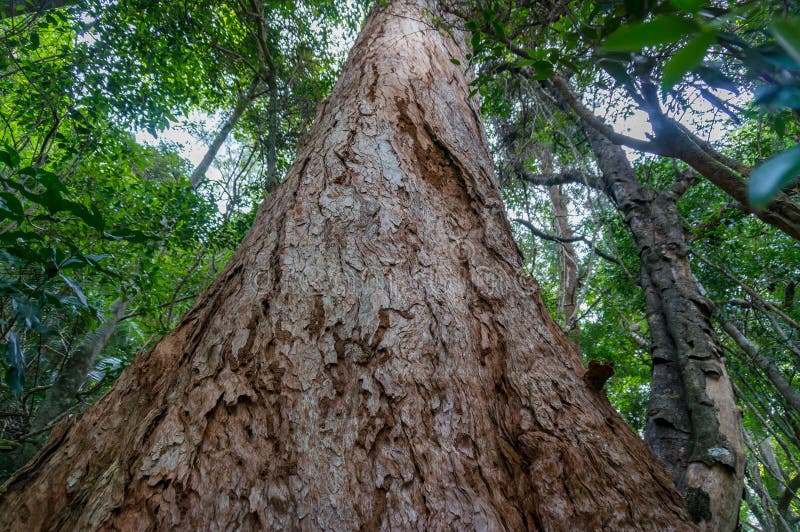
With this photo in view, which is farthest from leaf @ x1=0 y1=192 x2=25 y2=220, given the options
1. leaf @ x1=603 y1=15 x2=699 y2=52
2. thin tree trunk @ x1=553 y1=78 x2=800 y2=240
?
thin tree trunk @ x1=553 y1=78 x2=800 y2=240

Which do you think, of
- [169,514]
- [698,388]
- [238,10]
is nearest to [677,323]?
[698,388]

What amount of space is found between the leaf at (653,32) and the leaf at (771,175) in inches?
4.2

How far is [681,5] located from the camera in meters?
0.31

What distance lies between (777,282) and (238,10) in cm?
648

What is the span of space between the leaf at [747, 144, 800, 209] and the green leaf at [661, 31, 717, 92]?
3.1 inches

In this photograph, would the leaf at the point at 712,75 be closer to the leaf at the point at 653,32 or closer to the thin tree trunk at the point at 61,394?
the leaf at the point at 653,32

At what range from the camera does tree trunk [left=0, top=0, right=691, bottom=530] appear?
669mm

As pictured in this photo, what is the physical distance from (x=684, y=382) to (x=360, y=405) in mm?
1271

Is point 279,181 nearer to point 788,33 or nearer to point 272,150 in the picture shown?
point 272,150

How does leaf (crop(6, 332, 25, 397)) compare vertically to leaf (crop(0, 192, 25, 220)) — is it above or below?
below

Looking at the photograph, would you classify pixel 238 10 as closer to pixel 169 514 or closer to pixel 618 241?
pixel 618 241

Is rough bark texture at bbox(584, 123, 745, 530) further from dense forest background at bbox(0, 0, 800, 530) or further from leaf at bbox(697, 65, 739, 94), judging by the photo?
leaf at bbox(697, 65, 739, 94)

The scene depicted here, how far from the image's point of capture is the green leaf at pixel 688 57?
0.26m

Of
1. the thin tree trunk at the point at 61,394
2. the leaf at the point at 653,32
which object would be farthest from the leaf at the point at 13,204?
the leaf at the point at 653,32
